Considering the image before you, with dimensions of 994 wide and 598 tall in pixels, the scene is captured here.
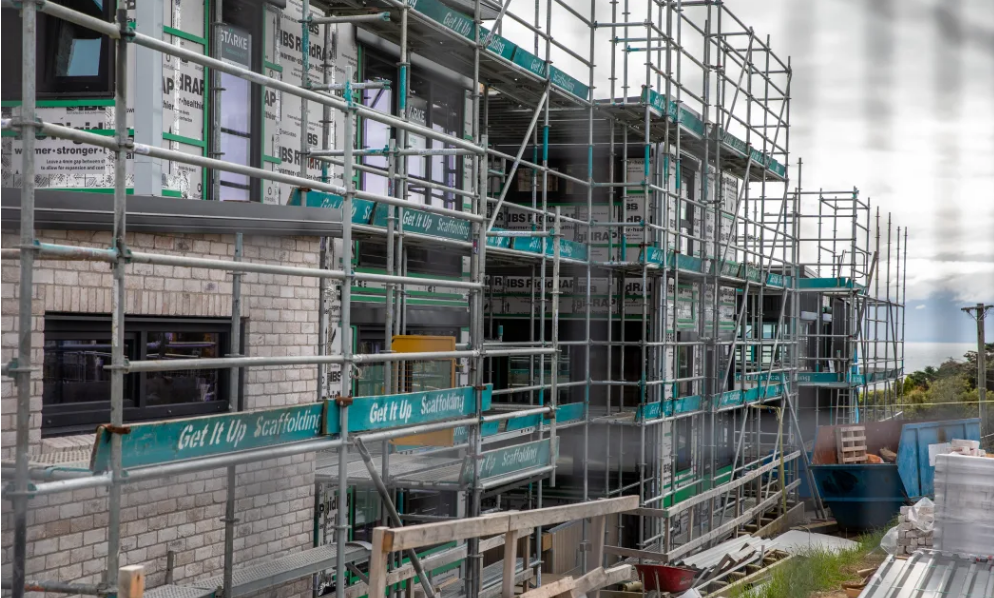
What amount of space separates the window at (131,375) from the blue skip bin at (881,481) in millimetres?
11869

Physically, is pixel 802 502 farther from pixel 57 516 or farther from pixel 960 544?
pixel 57 516

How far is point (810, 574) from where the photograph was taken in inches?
412

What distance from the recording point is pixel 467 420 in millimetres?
7375

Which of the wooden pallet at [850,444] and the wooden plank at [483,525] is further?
the wooden pallet at [850,444]

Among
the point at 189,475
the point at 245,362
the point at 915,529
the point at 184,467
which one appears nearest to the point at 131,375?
the point at 189,475

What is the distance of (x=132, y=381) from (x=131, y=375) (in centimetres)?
10

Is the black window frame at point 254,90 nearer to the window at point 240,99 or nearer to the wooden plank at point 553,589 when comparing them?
the window at point 240,99

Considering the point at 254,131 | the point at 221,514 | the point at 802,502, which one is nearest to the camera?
the point at 221,514

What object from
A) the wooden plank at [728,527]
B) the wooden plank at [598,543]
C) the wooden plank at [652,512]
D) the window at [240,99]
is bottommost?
the wooden plank at [728,527]

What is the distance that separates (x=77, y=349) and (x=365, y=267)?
163 inches

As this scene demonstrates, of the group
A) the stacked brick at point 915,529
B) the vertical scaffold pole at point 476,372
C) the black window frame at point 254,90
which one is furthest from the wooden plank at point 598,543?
the stacked brick at point 915,529

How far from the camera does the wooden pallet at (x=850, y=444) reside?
56.2 ft

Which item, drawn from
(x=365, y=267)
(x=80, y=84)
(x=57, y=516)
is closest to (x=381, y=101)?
(x=365, y=267)

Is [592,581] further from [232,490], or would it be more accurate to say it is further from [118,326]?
[118,326]
